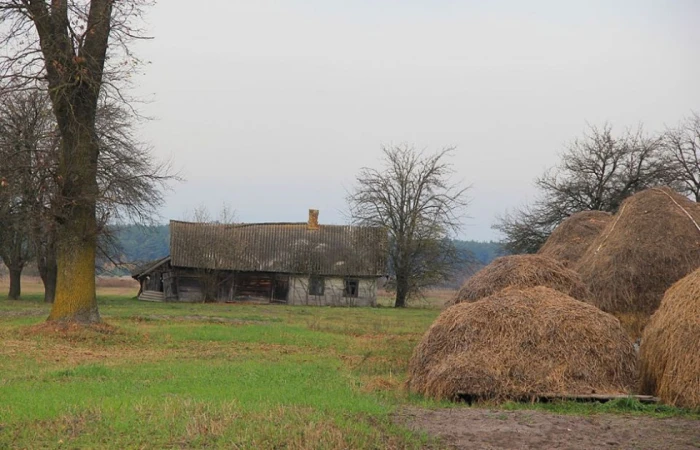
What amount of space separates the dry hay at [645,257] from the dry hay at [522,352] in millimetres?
6530

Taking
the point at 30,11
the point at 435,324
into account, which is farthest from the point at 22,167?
the point at 435,324

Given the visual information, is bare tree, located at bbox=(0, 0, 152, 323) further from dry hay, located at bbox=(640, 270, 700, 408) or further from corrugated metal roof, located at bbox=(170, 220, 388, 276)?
corrugated metal roof, located at bbox=(170, 220, 388, 276)

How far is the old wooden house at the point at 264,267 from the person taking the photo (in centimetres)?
5281

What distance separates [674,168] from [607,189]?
4131mm

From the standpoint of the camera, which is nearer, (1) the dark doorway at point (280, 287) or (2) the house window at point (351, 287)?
(1) the dark doorway at point (280, 287)

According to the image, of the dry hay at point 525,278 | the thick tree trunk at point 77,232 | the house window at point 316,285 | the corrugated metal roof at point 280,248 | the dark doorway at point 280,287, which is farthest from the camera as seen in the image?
the house window at point 316,285

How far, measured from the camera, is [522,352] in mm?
A: 12023

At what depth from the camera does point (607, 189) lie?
49.1m

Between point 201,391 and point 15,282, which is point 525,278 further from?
point 15,282

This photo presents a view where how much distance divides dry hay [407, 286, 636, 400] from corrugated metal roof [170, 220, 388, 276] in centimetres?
4052

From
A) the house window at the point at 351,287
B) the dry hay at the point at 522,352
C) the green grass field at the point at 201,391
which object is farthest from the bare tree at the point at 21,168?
the house window at the point at 351,287

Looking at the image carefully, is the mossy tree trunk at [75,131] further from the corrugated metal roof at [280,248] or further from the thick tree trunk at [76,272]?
the corrugated metal roof at [280,248]

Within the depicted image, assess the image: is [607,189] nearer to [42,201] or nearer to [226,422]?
[42,201]

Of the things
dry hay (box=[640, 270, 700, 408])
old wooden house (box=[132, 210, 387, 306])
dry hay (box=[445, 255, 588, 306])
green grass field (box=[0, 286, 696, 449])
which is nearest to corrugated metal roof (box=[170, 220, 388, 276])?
old wooden house (box=[132, 210, 387, 306])
